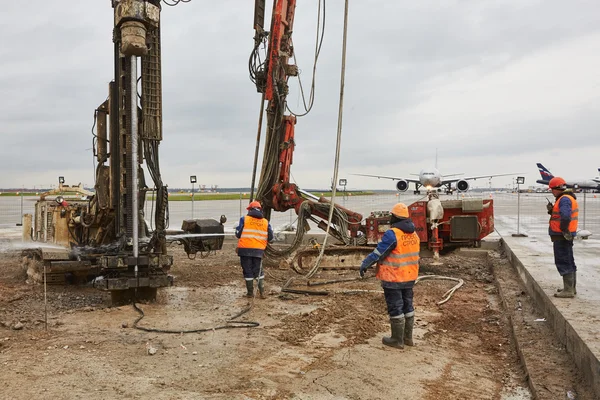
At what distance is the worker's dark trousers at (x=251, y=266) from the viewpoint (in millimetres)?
8484

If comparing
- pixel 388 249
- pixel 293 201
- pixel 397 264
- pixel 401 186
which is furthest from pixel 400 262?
pixel 401 186

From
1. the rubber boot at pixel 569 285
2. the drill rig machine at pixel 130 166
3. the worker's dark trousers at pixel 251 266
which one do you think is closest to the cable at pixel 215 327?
the drill rig machine at pixel 130 166

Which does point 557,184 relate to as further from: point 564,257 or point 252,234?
point 252,234

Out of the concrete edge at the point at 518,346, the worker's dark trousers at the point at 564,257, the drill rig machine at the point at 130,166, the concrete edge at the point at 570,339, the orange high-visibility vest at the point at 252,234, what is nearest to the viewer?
the concrete edge at the point at 570,339

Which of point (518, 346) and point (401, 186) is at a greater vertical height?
point (401, 186)

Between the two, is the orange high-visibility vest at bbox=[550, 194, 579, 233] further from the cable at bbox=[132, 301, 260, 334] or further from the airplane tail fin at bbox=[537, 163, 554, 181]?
the airplane tail fin at bbox=[537, 163, 554, 181]

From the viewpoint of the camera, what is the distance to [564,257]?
23.0 feet

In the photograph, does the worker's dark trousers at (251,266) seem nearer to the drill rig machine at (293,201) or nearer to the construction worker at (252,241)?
the construction worker at (252,241)

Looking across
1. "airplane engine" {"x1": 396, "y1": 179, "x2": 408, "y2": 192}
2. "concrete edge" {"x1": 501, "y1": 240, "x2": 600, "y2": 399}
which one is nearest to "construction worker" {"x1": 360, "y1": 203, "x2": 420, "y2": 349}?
"concrete edge" {"x1": 501, "y1": 240, "x2": 600, "y2": 399}

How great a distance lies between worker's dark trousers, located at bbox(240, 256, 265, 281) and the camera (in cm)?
848

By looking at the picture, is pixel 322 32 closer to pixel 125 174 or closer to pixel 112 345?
pixel 125 174

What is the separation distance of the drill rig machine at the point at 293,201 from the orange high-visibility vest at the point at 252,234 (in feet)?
7.12

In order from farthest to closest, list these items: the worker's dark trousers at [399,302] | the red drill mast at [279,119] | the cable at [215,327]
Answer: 1. the red drill mast at [279,119]
2. the cable at [215,327]
3. the worker's dark trousers at [399,302]

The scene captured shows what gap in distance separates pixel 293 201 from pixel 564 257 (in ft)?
17.9
